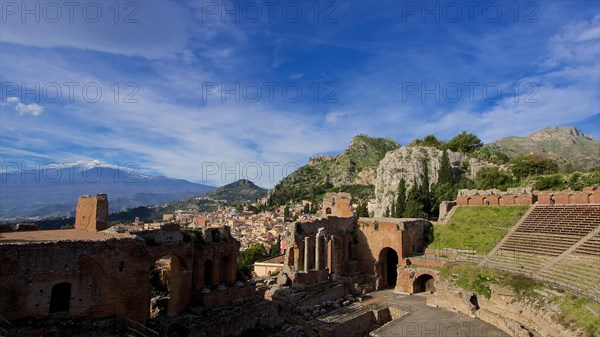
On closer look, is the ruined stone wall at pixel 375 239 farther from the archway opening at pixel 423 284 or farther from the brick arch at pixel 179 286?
the brick arch at pixel 179 286

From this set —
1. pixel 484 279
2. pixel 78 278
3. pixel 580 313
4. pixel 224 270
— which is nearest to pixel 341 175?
pixel 484 279

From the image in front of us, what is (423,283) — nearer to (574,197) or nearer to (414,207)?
(574,197)

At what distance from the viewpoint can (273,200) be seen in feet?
472

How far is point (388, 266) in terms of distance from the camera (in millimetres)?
35062

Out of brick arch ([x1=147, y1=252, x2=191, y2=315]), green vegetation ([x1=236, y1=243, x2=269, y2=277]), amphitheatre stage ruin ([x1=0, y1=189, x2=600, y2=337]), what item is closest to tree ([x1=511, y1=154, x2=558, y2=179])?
amphitheatre stage ruin ([x1=0, y1=189, x2=600, y2=337])

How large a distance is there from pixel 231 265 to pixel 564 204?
26686 mm

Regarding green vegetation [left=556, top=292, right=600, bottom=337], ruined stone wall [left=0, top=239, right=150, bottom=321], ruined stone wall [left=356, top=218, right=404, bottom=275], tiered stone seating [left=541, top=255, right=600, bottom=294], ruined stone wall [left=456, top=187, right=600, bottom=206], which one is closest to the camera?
ruined stone wall [left=0, top=239, right=150, bottom=321]

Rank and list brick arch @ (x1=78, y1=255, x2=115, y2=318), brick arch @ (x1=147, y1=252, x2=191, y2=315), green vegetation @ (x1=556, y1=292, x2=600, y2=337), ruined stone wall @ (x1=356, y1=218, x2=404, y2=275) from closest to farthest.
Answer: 1. brick arch @ (x1=78, y1=255, x2=115, y2=318)
2. green vegetation @ (x1=556, y1=292, x2=600, y2=337)
3. brick arch @ (x1=147, y1=252, x2=191, y2=315)
4. ruined stone wall @ (x1=356, y1=218, x2=404, y2=275)

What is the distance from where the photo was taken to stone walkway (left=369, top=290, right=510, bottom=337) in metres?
20.8

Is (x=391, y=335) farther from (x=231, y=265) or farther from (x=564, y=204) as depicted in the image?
(x=564, y=204)

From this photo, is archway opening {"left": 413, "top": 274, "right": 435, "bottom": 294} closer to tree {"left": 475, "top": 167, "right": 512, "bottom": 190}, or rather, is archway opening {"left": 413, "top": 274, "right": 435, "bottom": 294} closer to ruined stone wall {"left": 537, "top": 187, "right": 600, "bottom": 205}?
ruined stone wall {"left": 537, "top": 187, "right": 600, "bottom": 205}

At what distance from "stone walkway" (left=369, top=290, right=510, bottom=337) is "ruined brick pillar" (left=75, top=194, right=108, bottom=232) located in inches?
614

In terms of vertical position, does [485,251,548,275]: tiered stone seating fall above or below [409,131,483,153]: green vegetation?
below

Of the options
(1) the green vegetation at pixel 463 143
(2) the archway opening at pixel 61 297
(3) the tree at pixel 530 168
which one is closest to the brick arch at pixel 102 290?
(2) the archway opening at pixel 61 297
